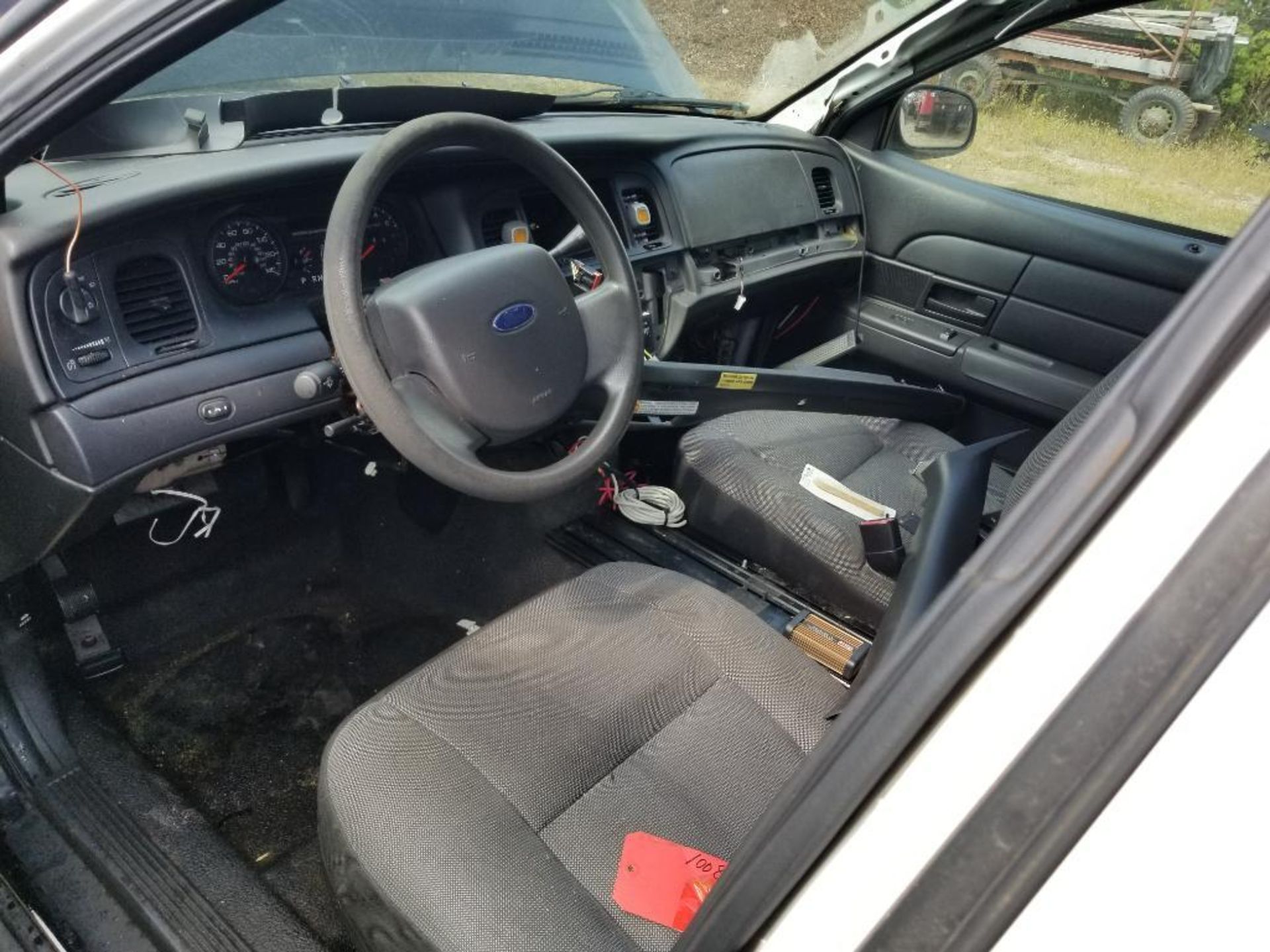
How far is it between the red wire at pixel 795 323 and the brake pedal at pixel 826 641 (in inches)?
48.5

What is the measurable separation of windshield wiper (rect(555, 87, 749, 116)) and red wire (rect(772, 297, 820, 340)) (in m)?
0.59

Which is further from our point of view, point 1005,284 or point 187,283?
point 1005,284

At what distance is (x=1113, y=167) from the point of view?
7.83 ft

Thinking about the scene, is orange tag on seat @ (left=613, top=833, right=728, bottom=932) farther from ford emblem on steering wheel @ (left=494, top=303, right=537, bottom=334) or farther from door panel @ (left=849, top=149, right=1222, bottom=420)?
door panel @ (left=849, top=149, right=1222, bottom=420)

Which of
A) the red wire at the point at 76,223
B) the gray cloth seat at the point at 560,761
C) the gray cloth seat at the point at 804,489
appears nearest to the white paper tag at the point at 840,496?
the gray cloth seat at the point at 804,489

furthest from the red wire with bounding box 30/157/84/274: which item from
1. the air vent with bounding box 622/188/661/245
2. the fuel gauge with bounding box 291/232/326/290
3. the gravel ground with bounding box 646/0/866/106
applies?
the gravel ground with bounding box 646/0/866/106

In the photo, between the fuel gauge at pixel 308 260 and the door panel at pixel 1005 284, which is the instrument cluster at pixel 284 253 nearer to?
the fuel gauge at pixel 308 260

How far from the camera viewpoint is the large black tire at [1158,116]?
226cm

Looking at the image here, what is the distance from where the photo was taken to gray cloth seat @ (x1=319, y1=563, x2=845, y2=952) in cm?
104

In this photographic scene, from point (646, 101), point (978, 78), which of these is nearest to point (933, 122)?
point (978, 78)

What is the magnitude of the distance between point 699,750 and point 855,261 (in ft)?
6.13

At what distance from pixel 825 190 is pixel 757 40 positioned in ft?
1.52

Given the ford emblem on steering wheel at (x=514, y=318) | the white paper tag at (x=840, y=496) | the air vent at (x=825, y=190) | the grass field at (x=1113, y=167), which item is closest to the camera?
the ford emblem on steering wheel at (x=514, y=318)

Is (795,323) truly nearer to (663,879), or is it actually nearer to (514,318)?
(514,318)
